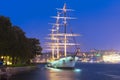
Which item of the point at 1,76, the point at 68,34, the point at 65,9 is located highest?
the point at 65,9

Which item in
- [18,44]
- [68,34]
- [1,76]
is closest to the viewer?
[1,76]

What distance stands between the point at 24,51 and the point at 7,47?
18773 millimetres

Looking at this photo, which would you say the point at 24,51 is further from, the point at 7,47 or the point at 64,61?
the point at 64,61

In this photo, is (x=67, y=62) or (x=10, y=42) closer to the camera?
(x=10, y=42)

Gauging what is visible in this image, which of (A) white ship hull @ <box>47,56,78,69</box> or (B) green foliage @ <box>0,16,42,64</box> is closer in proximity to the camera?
(B) green foliage @ <box>0,16,42,64</box>

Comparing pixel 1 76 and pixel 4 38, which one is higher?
pixel 4 38

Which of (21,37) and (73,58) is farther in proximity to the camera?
(73,58)

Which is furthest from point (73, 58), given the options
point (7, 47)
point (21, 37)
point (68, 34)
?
point (7, 47)

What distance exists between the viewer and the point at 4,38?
349 ft

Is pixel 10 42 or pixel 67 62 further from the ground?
pixel 10 42

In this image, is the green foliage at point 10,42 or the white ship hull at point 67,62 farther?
the white ship hull at point 67,62

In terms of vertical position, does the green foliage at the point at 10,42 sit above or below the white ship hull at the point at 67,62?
above

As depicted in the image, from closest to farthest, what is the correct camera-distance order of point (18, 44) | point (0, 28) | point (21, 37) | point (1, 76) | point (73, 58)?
1. point (1, 76)
2. point (0, 28)
3. point (18, 44)
4. point (21, 37)
5. point (73, 58)

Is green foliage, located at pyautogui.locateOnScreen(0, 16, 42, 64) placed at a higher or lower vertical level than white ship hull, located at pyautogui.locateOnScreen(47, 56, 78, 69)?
higher
